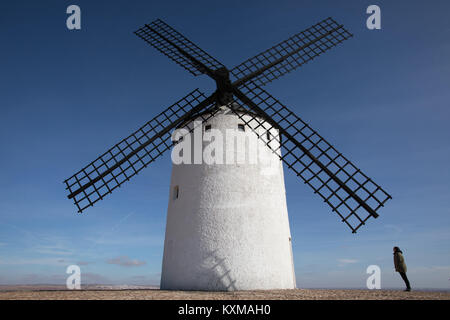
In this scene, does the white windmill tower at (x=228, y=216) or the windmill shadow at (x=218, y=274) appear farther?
the white windmill tower at (x=228, y=216)

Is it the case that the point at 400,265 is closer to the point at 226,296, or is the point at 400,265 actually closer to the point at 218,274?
the point at 226,296

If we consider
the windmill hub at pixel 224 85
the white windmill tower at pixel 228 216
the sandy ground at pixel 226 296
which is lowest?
the sandy ground at pixel 226 296

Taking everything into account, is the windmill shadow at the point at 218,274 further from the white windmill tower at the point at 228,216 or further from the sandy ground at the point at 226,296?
the sandy ground at the point at 226,296

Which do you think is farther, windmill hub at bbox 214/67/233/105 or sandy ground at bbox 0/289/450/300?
windmill hub at bbox 214/67/233/105

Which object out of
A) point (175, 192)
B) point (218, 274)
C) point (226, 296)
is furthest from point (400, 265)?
point (175, 192)

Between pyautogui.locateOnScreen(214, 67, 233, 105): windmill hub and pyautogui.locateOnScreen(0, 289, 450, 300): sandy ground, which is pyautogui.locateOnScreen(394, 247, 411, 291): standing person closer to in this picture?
pyautogui.locateOnScreen(0, 289, 450, 300): sandy ground

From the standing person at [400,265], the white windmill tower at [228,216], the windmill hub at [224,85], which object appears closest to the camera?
the standing person at [400,265]

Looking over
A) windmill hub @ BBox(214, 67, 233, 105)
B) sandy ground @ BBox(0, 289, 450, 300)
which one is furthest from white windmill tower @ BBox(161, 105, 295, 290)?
sandy ground @ BBox(0, 289, 450, 300)

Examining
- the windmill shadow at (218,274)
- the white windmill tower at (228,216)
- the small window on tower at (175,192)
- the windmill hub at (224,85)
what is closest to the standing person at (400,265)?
the white windmill tower at (228,216)

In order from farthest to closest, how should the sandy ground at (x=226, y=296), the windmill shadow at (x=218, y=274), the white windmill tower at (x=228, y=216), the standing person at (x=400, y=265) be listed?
1. the white windmill tower at (x=228, y=216)
2. the windmill shadow at (x=218, y=274)
3. the standing person at (x=400, y=265)
4. the sandy ground at (x=226, y=296)

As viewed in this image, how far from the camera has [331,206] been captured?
9938 mm

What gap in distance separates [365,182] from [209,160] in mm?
5374

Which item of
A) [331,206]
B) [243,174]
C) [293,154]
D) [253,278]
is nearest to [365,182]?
[331,206]

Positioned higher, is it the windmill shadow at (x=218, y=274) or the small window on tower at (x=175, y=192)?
the small window on tower at (x=175, y=192)
